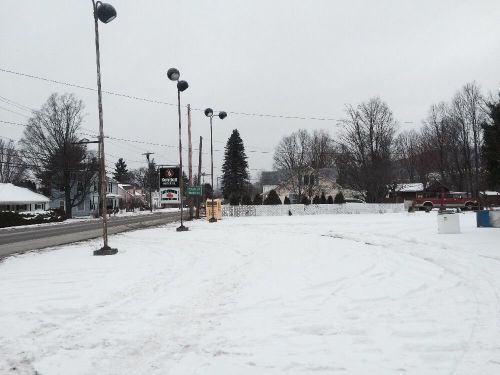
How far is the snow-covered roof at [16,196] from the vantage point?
50625 mm

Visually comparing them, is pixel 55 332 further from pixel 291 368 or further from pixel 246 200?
pixel 246 200

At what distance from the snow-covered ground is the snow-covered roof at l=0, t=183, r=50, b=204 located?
145 feet

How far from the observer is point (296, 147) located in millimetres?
80750

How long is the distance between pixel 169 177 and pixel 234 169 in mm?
55687

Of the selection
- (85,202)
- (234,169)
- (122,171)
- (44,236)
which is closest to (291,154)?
(234,169)

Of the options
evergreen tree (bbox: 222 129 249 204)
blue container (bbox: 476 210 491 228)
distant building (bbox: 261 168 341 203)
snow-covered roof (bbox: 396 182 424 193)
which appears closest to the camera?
blue container (bbox: 476 210 491 228)

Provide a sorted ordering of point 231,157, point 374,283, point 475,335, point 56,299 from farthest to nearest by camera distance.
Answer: point 231,157 → point 374,283 → point 56,299 → point 475,335

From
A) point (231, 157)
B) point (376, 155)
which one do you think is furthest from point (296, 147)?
point (376, 155)

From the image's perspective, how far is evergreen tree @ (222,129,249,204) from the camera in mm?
77188

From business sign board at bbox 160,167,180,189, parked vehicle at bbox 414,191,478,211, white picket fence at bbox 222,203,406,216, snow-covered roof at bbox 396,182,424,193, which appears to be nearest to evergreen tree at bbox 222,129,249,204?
snow-covered roof at bbox 396,182,424,193

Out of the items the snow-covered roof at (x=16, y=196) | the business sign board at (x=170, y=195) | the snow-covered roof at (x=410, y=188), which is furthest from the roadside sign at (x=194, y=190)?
the snow-covered roof at (x=410, y=188)

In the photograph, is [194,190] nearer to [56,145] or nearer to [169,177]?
[169,177]

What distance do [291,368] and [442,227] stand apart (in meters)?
14.4

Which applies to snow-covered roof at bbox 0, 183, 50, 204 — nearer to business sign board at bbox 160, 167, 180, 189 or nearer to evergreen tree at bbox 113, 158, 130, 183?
business sign board at bbox 160, 167, 180, 189
